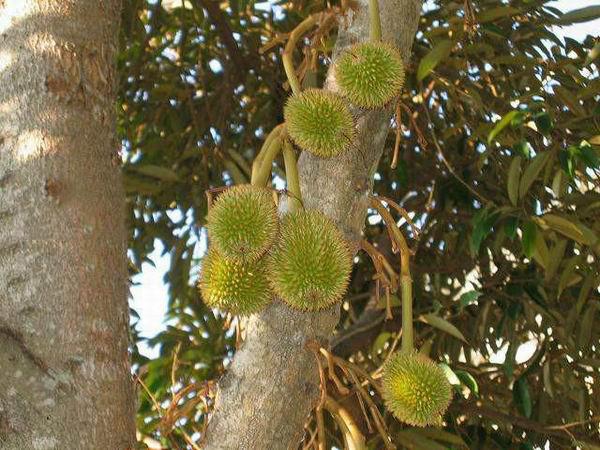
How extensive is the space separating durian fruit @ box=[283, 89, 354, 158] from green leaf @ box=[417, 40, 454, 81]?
838 mm

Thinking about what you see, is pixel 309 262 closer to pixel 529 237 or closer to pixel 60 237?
pixel 60 237

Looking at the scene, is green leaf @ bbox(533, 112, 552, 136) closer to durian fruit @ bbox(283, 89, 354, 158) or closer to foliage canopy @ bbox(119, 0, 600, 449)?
foliage canopy @ bbox(119, 0, 600, 449)

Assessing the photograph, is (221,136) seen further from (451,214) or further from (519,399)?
(519,399)

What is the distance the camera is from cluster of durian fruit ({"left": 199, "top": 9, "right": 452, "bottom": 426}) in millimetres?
1167

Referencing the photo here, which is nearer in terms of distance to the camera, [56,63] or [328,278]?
[328,278]

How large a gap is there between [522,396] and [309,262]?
1.34m

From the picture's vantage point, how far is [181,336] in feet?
8.67

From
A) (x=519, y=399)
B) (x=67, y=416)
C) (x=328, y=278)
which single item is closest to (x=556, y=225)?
(x=519, y=399)

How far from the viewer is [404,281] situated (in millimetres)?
1378

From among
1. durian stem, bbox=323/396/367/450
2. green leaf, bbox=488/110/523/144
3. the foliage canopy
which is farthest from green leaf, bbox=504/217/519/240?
durian stem, bbox=323/396/367/450

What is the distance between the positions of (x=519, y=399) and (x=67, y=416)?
1.50 m

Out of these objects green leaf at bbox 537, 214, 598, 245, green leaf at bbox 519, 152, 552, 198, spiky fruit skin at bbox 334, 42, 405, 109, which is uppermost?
spiky fruit skin at bbox 334, 42, 405, 109

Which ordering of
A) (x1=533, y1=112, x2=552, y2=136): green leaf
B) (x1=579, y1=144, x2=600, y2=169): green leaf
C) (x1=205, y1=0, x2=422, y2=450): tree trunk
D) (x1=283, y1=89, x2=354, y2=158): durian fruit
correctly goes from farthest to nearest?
(x1=533, y1=112, x2=552, y2=136): green leaf < (x1=579, y1=144, x2=600, y2=169): green leaf < (x1=283, y1=89, x2=354, y2=158): durian fruit < (x1=205, y1=0, x2=422, y2=450): tree trunk

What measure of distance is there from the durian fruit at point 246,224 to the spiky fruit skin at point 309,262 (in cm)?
2
